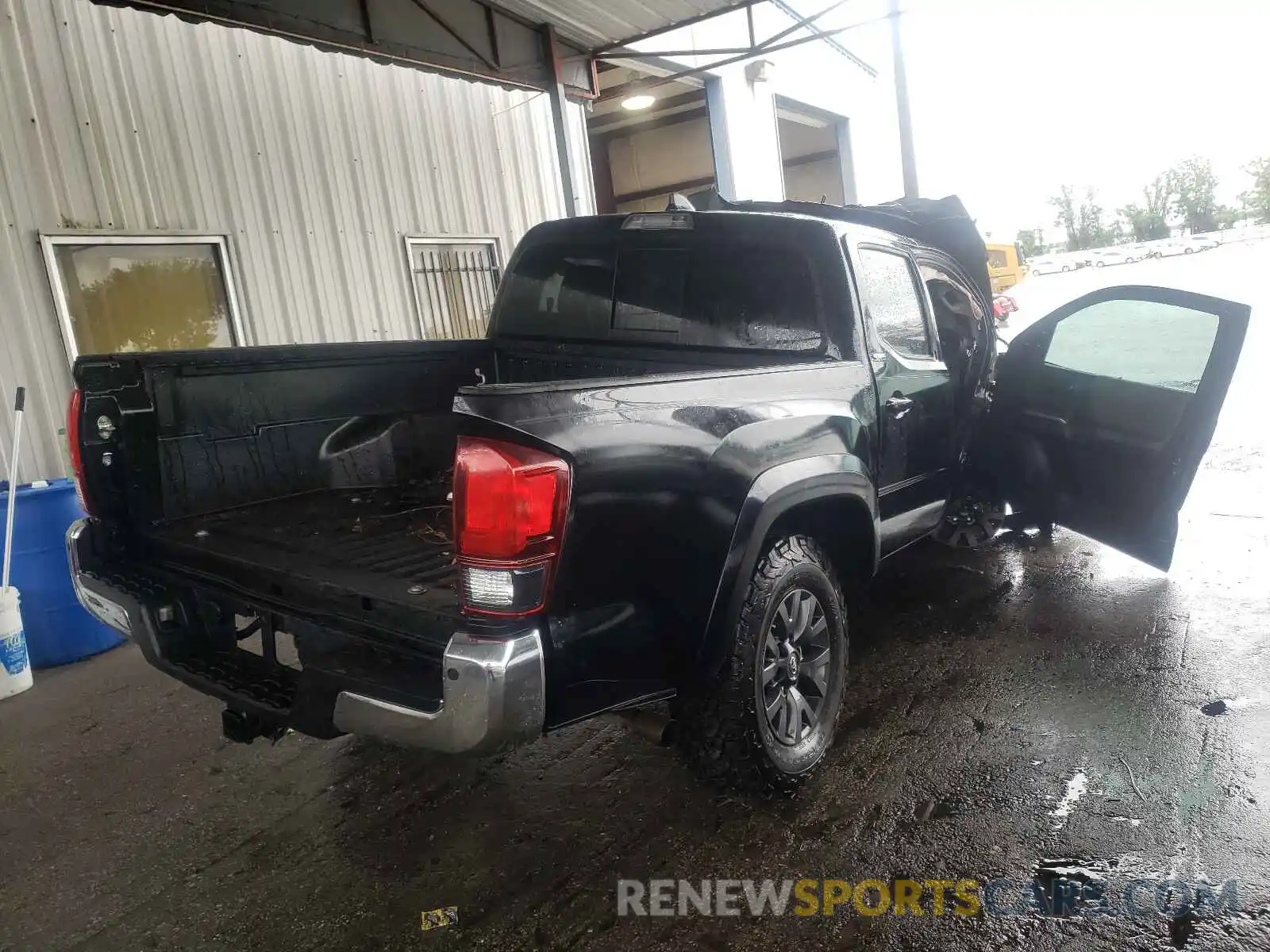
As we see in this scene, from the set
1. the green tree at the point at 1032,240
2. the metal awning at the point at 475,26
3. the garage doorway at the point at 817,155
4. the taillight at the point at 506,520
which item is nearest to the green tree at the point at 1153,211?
the green tree at the point at 1032,240

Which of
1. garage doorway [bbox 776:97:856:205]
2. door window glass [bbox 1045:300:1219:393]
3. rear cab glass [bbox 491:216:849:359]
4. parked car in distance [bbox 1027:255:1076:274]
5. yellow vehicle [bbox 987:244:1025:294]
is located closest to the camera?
rear cab glass [bbox 491:216:849:359]

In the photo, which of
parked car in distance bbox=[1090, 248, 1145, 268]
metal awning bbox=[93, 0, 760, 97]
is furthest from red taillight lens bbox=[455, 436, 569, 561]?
parked car in distance bbox=[1090, 248, 1145, 268]

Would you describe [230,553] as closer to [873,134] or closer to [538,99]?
[538,99]

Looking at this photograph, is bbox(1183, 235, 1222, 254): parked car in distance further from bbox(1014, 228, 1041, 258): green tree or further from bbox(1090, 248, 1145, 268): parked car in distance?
bbox(1014, 228, 1041, 258): green tree

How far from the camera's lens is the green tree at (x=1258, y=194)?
32219 millimetres

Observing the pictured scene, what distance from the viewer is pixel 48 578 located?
482 cm

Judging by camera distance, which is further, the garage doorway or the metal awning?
the garage doorway

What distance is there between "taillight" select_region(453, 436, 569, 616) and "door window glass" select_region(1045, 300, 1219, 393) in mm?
3242

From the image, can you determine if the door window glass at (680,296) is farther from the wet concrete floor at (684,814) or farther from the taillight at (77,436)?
the taillight at (77,436)

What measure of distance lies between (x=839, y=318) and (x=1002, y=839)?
1.89 metres

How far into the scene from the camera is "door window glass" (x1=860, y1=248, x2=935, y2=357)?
3535 millimetres

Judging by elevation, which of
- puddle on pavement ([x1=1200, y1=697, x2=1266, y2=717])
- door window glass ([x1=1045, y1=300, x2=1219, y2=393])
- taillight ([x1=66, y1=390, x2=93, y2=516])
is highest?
taillight ([x1=66, y1=390, x2=93, y2=516])

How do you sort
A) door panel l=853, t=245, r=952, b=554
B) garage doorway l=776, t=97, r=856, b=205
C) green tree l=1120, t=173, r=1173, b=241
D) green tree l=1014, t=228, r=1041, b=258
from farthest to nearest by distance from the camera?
green tree l=1014, t=228, r=1041, b=258
green tree l=1120, t=173, r=1173, b=241
garage doorway l=776, t=97, r=856, b=205
door panel l=853, t=245, r=952, b=554

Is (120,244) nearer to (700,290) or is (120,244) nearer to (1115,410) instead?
Result: (700,290)
